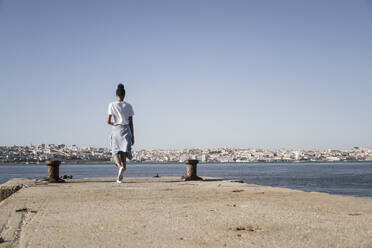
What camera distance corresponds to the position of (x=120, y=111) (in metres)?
9.02

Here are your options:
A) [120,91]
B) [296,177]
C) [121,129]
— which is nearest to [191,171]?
[121,129]

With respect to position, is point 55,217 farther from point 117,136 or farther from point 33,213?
point 117,136

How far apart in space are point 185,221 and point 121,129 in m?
5.16

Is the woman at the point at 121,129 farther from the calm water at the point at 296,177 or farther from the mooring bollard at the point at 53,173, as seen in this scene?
the calm water at the point at 296,177

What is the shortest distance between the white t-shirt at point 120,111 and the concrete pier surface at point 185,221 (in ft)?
9.49

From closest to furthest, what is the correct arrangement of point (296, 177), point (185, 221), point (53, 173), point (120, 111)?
1. point (185, 221)
2. point (120, 111)
3. point (53, 173)
4. point (296, 177)

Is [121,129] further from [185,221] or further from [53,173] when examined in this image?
[185,221]

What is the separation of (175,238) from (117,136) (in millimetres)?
5880

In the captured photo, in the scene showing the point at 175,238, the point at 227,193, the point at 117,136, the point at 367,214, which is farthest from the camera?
the point at 117,136

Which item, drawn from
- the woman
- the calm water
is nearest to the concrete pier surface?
the woman

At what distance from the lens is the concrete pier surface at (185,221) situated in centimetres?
326

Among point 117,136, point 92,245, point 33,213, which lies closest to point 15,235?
point 92,245

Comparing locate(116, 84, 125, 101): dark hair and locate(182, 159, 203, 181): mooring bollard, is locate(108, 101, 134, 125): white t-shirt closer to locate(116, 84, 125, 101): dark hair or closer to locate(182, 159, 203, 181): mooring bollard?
locate(116, 84, 125, 101): dark hair

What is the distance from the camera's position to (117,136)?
9.06 meters
